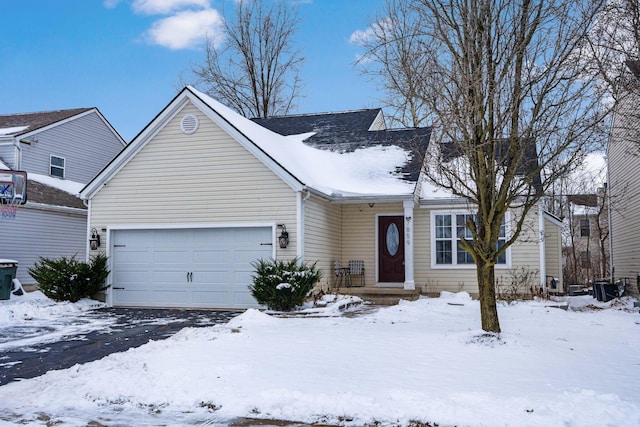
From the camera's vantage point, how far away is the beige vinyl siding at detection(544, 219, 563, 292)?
17.1 m

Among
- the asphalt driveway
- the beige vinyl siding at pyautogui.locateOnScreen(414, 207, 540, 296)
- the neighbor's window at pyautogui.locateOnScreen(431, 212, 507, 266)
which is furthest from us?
the neighbor's window at pyautogui.locateOnScreen(431, 212, 507, 266)

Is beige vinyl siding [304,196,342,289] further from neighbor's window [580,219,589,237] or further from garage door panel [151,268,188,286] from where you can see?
neighbor's window [580,219,589,237]

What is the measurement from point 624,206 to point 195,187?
48.8ft

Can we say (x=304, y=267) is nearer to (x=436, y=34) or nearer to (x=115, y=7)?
(x=436, y=34)

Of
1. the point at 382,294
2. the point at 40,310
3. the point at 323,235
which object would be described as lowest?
the point at 40,310

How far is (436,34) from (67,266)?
10957mm

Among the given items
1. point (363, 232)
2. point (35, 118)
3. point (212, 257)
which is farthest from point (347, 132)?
point (35, 118)

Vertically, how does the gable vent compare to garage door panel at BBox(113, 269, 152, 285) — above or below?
above

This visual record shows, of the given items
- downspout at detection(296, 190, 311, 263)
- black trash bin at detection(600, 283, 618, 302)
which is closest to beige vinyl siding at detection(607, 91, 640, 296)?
black trash bin at detection(600, 283, 618, 302)

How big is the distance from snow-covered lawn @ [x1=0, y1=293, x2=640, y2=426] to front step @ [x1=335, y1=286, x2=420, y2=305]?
4.98 m

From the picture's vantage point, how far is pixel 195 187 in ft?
48.3

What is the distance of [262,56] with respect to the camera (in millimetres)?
33000

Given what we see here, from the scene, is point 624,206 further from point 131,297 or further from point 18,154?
point 18,154

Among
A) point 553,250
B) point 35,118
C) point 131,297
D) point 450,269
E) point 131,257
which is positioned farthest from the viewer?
point 35,118
